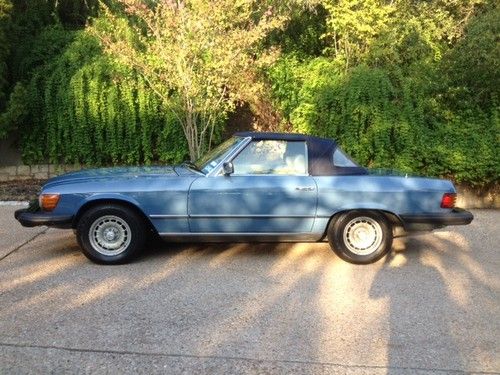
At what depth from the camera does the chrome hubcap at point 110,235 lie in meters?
5.90

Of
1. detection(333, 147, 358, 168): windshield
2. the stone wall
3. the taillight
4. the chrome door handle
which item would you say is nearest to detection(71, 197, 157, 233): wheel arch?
the chrome door handle

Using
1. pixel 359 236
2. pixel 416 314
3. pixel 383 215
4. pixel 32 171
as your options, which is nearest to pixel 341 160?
pixel 383 215

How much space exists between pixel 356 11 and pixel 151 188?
22.3 feet

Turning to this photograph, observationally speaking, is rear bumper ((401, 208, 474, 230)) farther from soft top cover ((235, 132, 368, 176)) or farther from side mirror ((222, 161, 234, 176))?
side mirror ((222, 161, 234, 176))

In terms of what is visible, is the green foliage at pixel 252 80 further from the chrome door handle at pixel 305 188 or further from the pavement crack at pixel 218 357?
the pavement crack at pixel 218 357

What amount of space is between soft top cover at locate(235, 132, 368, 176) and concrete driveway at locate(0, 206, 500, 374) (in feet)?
3.25

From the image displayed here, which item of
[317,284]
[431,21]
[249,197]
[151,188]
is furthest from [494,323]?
[431,21]

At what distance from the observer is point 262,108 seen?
10805mm

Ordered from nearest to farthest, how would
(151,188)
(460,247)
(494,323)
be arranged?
1. (494,323)
2. (151,188)
3. (460,247)

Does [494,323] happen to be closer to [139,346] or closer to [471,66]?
[139,346]

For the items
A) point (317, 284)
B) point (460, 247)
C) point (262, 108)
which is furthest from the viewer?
point (262, 108)

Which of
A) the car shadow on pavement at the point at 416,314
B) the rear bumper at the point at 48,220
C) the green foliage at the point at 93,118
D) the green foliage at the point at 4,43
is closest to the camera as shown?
the car shadow on pavement at the point at 416,314

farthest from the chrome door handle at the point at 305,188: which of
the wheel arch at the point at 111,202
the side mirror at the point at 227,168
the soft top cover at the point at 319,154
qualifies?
the wheel arch at the point at 111,202

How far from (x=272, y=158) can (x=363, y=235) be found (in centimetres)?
128
